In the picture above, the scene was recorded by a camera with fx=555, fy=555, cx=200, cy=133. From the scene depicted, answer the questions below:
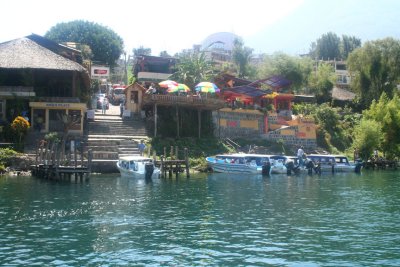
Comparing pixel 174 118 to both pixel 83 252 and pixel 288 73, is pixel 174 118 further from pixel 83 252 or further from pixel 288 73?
pixel 83 252

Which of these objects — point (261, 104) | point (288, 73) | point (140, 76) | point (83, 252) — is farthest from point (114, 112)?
point (83, 252)

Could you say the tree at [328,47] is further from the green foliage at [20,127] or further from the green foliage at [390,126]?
the green foliage at [20,127]

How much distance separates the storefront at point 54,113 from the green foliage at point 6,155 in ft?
20.8

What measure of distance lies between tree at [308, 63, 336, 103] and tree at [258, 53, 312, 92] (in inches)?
50.9

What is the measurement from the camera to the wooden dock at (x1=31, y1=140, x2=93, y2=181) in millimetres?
40938

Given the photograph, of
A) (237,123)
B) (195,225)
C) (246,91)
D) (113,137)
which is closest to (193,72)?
(246,91)

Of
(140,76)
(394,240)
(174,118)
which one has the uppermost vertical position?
(140,76)

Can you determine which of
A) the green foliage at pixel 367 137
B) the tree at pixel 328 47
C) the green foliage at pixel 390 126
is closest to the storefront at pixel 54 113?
the green foliage at pixel 367 137

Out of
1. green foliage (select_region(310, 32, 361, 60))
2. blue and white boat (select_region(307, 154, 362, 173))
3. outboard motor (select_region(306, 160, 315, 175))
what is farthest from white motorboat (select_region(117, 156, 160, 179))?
green foliage (select_region(310, 32, 361, 60))

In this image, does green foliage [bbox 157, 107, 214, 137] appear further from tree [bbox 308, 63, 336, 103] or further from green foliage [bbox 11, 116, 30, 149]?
tree [bbox 308, 63, 336, 103]

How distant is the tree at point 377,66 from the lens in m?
79.6

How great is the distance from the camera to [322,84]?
286ft

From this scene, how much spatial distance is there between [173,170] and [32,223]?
23.8m

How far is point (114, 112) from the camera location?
66500mm
